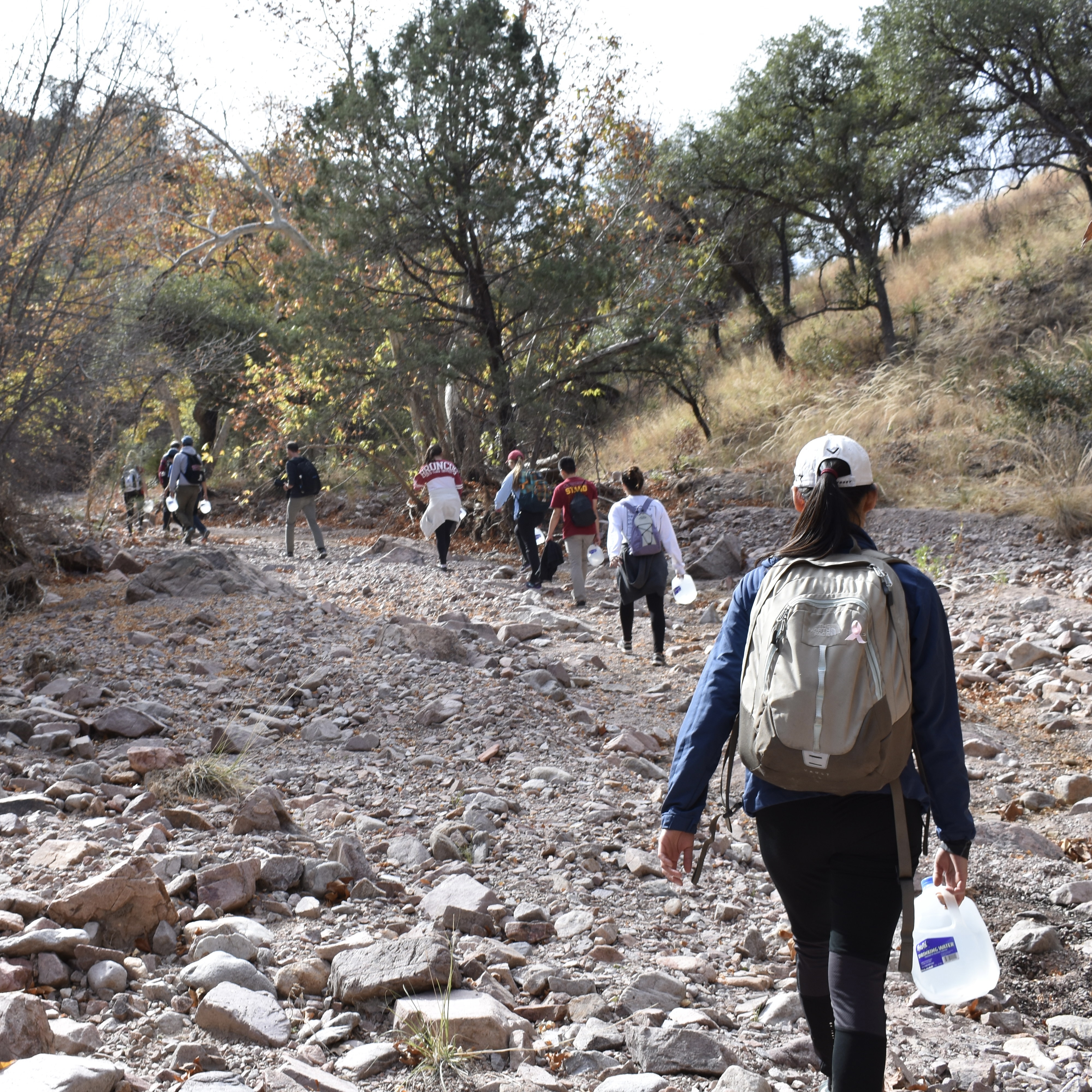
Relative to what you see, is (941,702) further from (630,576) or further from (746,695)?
(630,576)

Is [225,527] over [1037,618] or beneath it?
over

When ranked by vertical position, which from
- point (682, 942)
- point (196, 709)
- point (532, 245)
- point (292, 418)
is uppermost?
point (532, 245)

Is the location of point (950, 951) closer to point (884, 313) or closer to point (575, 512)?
point (575, 512)

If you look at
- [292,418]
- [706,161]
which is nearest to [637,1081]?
[292,418]

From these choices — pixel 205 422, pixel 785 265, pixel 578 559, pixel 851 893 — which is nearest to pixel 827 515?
pixel 851 893

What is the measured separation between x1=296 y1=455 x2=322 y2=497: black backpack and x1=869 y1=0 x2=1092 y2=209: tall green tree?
12.3 m

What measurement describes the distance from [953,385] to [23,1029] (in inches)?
663

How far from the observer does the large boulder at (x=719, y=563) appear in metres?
12.9

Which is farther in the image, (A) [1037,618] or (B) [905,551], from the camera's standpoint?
(B) [905,551]

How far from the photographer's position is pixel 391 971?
3092 millimetres

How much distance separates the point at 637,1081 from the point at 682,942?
1.24 m

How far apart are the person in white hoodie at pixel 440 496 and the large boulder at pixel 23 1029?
10518 mm

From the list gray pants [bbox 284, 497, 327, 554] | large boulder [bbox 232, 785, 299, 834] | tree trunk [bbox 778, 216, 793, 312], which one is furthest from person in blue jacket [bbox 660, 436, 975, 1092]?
tree trunk [bbox 778, 216, 793, 312]

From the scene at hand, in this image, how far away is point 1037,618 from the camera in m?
9.34
